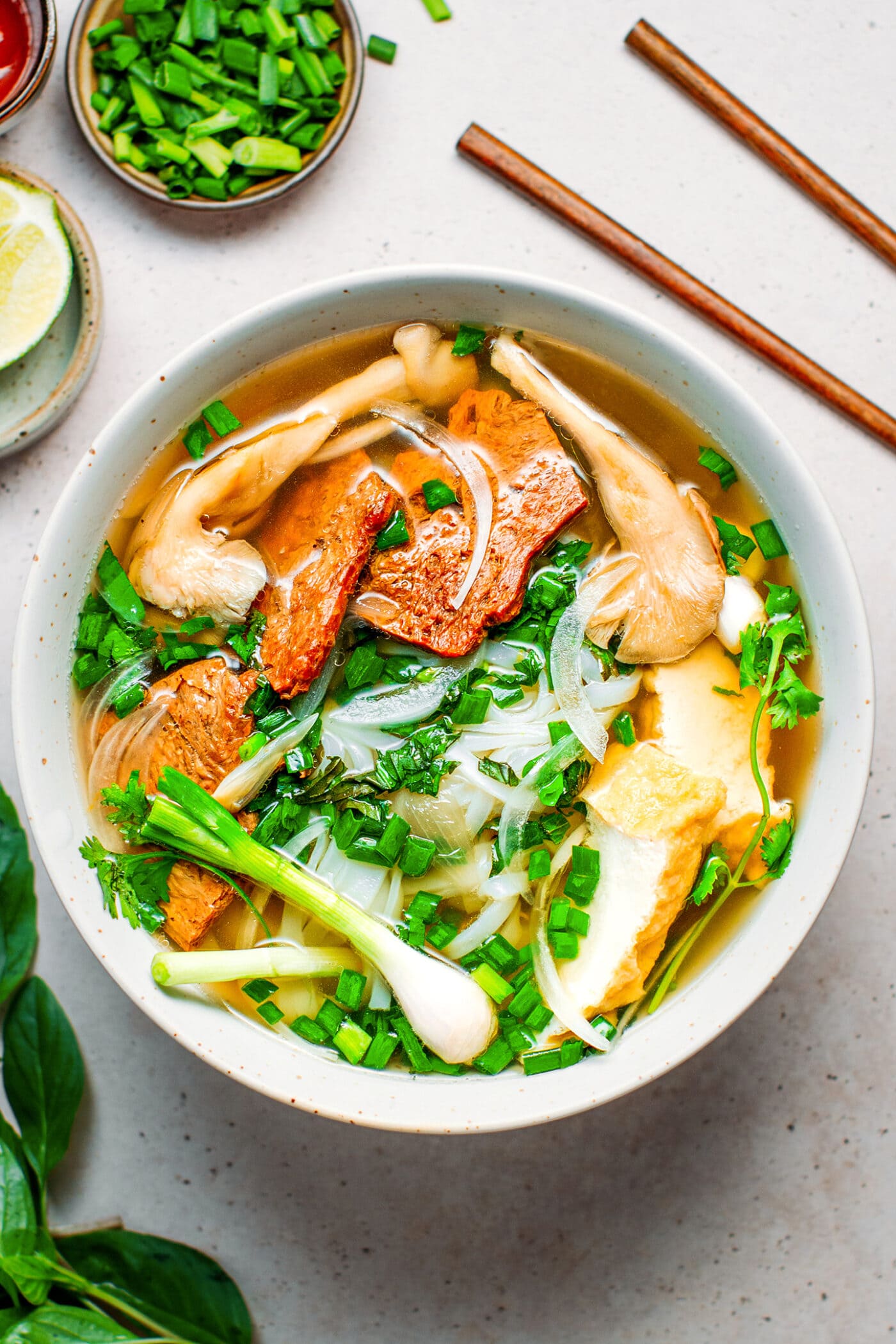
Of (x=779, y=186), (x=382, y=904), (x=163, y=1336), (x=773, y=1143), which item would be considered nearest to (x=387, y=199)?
(x=779, y=186)

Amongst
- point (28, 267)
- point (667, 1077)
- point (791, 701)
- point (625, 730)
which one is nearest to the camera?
point (791, 701)

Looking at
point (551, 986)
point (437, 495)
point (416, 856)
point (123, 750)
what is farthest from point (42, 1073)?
point (437, 495)

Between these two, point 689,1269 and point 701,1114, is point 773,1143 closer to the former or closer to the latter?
point 701,1114

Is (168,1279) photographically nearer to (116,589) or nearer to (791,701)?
(116,589)

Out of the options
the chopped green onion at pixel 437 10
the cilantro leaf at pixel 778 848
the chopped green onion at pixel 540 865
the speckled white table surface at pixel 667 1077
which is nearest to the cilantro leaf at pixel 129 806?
the speckled white table surface at pixel 667 1077

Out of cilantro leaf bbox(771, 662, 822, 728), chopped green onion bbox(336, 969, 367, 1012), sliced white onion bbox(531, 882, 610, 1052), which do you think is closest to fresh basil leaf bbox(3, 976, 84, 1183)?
chopped green onion bbox(336, 969, 367, 1012)

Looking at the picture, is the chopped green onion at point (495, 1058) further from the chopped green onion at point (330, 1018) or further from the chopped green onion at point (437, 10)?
the chopped green onion at point (437, 10)

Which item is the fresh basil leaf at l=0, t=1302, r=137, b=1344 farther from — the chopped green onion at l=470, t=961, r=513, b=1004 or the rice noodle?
the rice noodle
